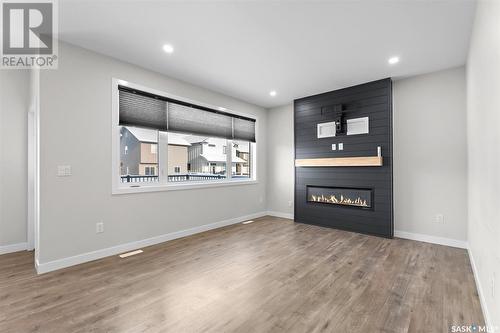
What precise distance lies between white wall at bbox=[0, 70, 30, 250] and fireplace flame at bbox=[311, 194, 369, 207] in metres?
5.13

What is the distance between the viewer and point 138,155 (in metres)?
3.72

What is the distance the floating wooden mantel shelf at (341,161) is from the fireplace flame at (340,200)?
2.15ft

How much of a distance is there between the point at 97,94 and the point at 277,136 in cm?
392

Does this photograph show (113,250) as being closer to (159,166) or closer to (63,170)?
(63,170)

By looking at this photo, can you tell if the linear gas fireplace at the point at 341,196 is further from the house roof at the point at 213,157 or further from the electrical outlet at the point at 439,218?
the house roof at the point at 213,157

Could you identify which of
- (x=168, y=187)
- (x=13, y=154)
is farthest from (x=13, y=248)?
(x=168, y=187)

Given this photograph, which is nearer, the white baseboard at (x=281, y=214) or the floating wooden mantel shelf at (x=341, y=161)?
the floating wooden mantel shelf at (x=341, y=161)

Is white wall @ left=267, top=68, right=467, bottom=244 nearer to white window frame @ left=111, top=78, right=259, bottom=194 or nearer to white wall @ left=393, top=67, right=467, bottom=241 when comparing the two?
white wall @ left=393, top=67, right=467, bottom=241

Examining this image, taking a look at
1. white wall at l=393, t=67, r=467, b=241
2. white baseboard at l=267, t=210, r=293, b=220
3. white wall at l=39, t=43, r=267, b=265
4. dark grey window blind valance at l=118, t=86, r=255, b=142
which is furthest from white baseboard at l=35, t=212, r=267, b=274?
white wall at l=393, t=67, r=467, b=241

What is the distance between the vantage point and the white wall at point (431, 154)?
3.54 meters

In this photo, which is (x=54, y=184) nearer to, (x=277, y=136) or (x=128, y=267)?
(x=128, y=267)

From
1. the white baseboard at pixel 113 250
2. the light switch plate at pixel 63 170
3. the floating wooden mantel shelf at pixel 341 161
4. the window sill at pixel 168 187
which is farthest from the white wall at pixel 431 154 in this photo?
the light switch plate at pixel 63 170

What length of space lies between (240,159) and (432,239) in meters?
3.99

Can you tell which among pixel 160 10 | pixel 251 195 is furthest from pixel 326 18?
pixel 251 195
